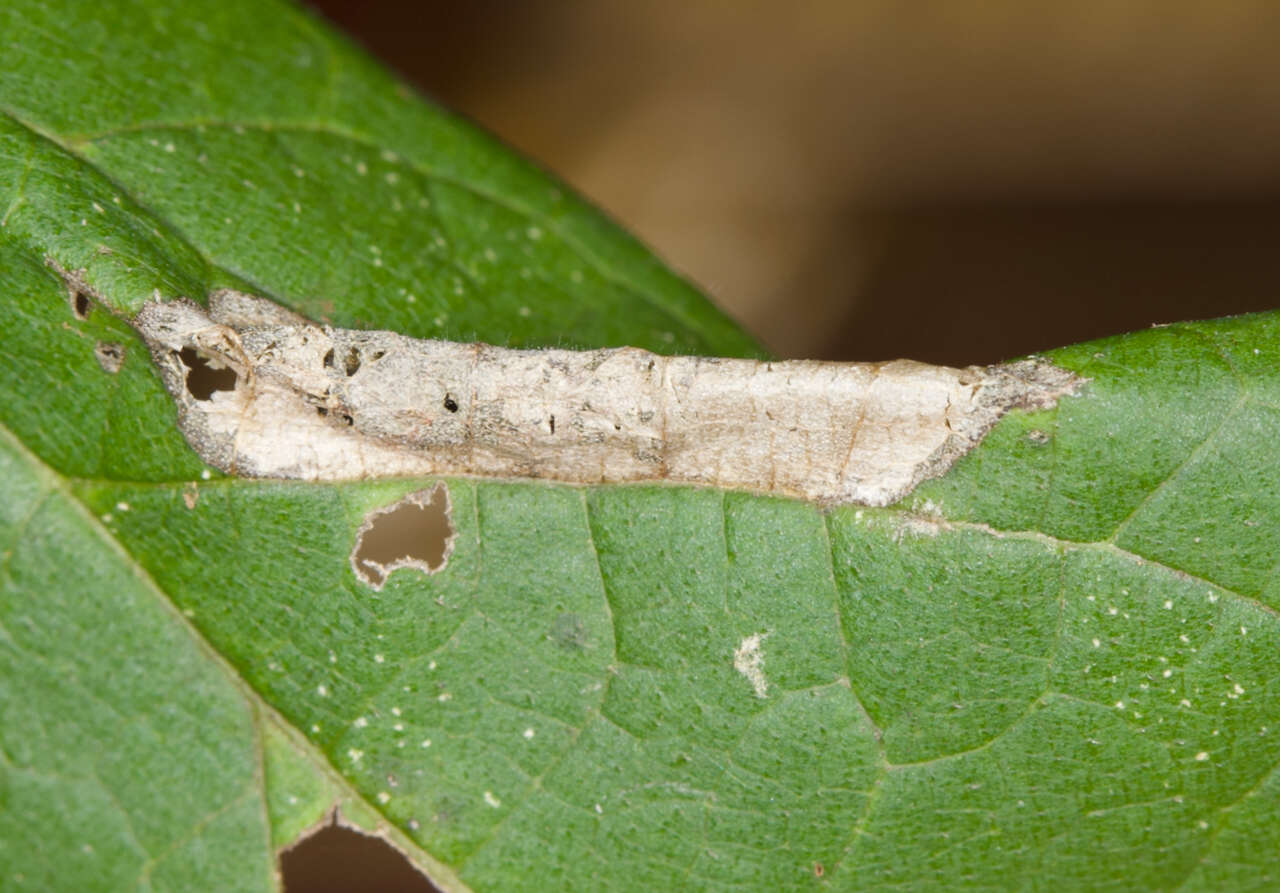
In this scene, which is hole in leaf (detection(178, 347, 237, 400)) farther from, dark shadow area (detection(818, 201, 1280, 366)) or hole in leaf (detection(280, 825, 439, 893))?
dark shadow area (detection(818, 201, 1280, 366))

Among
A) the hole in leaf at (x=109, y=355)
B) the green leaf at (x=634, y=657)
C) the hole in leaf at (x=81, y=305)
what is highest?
the hole in leaf at (x=81, y=305)

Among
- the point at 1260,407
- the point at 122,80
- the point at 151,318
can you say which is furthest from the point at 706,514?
the point at 122,80

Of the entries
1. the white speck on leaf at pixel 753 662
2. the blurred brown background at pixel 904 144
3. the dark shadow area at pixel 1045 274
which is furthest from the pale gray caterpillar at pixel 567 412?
the blurred brown background at pixel 904 144

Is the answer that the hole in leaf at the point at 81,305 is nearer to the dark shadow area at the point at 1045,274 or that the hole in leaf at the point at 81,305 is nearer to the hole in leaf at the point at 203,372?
the hole in leaf at the point at 203,372

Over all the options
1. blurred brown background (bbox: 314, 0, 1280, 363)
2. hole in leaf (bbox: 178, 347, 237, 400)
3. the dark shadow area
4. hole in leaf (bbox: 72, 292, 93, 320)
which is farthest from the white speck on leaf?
blurred brown background (bbox: 314, 0, 1280, 363)

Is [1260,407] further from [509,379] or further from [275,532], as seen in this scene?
[275,532]

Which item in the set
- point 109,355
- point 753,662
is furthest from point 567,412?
point 109,355
